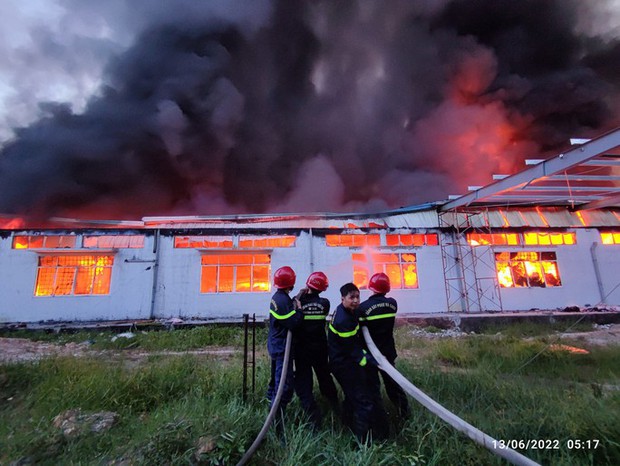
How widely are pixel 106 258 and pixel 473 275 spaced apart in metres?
15.0

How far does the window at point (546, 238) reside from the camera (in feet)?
49.1

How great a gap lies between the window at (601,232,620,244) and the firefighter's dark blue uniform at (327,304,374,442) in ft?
56.6

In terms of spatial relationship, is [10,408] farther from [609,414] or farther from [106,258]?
[106,258]

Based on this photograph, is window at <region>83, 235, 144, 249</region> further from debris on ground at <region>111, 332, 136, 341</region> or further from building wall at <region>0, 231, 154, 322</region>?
debris on ground at <region>111, 332, 136, 341</region>

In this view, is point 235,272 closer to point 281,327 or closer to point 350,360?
point 281,327

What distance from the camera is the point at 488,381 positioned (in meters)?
4.61

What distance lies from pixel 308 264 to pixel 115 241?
308 inches

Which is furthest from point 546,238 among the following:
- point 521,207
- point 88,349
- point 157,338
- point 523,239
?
point 88,349

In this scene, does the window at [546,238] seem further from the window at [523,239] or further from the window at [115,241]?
the window at [115,241]

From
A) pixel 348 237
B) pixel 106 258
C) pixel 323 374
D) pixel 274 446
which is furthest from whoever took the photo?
pixel 348 237

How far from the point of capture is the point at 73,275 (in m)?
13.4

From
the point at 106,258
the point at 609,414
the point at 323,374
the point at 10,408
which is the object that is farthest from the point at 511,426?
the point at 106,258

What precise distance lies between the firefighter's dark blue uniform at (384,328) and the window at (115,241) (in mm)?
12269

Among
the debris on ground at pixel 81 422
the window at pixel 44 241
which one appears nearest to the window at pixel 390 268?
the debris on ground at pixel 81 422
